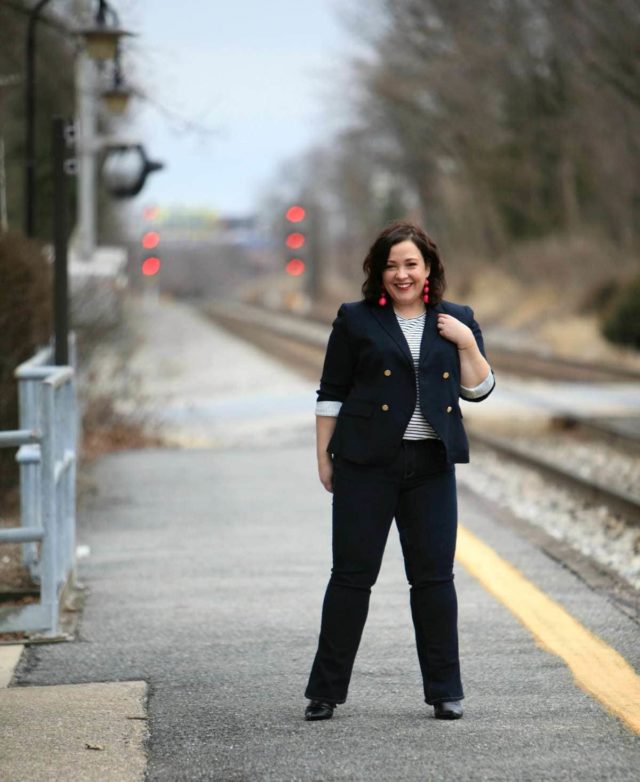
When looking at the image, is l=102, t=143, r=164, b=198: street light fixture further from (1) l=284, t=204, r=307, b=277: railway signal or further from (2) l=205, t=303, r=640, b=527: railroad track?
(1) l=284, t=204, r=307, b=277: railway signal

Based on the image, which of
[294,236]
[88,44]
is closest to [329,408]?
[88,44]

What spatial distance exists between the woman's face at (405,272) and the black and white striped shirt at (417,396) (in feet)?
0.27

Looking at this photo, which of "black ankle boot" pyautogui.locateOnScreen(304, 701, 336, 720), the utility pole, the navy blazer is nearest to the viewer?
the navy blazer

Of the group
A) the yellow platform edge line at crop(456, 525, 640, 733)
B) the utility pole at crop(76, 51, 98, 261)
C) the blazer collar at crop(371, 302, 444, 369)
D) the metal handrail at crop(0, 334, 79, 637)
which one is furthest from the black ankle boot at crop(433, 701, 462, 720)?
the utility pole at crop(76, 51, 98, 261)

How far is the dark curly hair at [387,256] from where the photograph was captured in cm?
546

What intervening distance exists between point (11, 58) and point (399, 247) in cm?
1276

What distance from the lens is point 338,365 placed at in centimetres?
550

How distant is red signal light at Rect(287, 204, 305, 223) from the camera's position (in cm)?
6291

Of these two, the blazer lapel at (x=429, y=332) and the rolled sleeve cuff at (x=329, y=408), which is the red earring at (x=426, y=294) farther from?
the rolled sleeve cuff at (x=329, y=408)

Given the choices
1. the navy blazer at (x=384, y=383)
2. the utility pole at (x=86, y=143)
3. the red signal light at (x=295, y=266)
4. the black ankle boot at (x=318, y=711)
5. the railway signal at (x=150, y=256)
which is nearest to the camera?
the navy blazer at (x=384, y=383)

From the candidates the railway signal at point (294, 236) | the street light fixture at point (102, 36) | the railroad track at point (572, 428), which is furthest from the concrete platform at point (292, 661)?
the railway signal at point (294, 236)

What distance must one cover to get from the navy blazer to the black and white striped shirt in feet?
0.07

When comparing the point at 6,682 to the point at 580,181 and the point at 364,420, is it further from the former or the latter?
the point at 580,181

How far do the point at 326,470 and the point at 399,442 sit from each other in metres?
0.30
